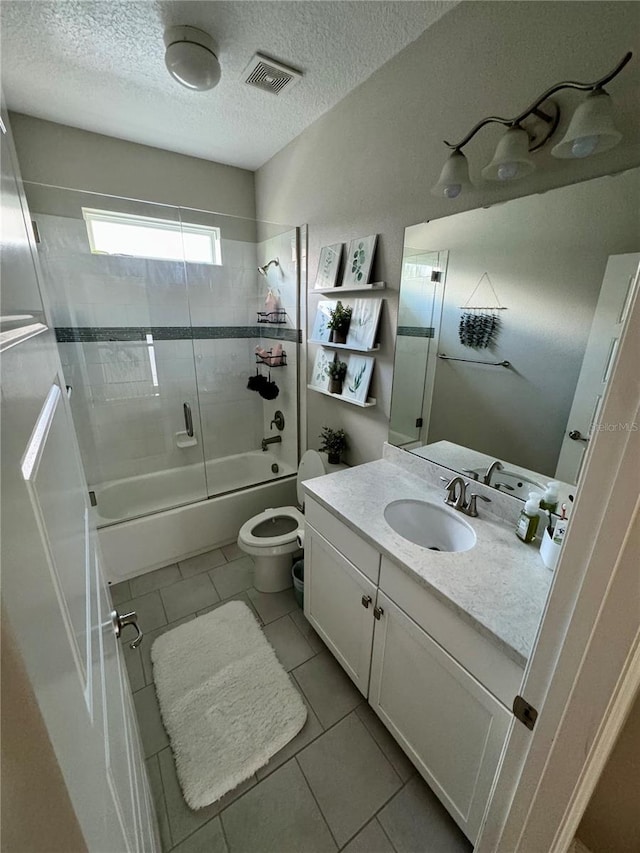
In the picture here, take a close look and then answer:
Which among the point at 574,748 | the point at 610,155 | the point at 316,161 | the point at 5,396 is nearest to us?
the point at 5,396

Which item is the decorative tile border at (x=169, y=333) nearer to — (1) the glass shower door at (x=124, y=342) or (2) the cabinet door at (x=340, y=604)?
(1) the glass shower door at (x=124, y=342)

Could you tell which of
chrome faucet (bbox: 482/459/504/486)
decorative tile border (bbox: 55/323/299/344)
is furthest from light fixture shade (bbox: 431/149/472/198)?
decorative tile border (bbox: 55/323/299/344)

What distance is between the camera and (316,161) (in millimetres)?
2027

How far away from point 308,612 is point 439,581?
0.97 m

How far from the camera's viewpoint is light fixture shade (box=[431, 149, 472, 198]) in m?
1.22

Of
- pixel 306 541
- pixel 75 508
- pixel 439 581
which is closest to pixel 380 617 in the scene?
pixel 439 581

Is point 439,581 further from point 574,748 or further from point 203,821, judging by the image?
point 203,821

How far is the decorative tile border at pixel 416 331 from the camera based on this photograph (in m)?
1.56

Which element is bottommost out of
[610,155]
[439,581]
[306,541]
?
[306,541]

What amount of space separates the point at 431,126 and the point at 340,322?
0.91 metres

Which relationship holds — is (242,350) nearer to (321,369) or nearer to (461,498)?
(321,369)

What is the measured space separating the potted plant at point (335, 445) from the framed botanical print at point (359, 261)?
89cm

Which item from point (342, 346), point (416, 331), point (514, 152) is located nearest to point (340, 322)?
point (342, 346)

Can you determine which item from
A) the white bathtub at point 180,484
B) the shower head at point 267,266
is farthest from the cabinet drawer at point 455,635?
the shower head at point 267,266
